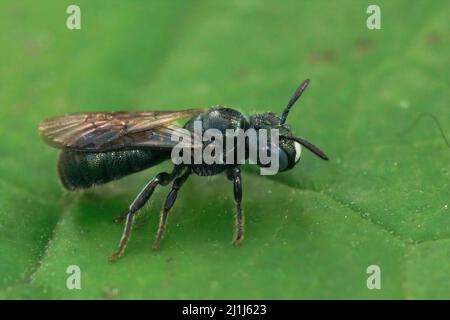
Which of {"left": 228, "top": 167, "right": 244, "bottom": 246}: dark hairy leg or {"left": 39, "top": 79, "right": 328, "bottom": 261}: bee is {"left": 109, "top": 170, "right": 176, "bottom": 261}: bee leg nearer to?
{"left": 39, "top": 79, "right": 328, "bottom": 261}: bee

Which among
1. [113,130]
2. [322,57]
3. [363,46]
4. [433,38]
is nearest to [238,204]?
[113,130]

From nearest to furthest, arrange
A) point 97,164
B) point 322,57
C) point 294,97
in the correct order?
point 294,97, point 97,164, point 322,57

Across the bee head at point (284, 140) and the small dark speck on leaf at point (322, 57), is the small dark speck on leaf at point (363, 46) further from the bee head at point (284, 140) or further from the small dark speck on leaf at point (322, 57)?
the bee head at point (284, 140)

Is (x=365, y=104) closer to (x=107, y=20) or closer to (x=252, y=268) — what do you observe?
(x=252, y=268)

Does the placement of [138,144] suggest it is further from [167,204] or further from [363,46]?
[363,46]

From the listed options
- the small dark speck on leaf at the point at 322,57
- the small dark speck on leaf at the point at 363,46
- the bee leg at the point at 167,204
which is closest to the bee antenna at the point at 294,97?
the bee leg at the point at 167,204

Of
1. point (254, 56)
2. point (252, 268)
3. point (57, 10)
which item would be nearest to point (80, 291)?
point (252, 268)
